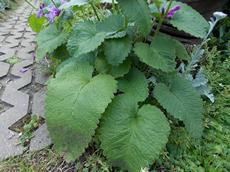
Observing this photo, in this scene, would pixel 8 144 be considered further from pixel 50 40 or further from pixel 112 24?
pixel 112 24

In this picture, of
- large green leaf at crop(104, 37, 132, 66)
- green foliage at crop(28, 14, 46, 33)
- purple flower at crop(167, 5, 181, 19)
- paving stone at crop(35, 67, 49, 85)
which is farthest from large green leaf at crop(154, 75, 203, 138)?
green foliage at crop(28, 14, 46, 33)

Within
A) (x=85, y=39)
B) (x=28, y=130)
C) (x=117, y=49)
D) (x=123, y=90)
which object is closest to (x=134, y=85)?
(x=123, y=90)

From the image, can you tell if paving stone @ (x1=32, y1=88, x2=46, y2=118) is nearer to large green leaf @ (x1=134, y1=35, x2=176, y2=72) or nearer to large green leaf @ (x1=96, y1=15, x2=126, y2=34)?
large green leaf @ (x1=96, y1=15, x2=126, y2=34)

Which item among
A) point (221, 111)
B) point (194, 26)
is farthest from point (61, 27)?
point (221, 111)

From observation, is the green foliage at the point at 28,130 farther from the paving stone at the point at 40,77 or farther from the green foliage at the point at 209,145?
the green foliage at the point at 209,145

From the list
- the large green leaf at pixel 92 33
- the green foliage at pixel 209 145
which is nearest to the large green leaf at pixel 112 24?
the large green leaf at pixel 92 33

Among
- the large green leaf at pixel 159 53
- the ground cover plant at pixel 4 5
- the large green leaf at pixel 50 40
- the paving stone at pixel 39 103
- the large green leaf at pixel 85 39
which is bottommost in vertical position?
the ground cover plant at pixel 4 5
